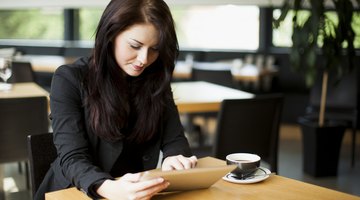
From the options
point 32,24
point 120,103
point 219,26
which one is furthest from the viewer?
point 32,24

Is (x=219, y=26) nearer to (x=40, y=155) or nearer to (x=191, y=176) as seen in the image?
(x=40, y=155)

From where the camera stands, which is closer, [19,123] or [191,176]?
[191,176]

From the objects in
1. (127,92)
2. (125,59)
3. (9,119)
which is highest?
(125,59)

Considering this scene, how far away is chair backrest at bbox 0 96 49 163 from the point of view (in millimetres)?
2930

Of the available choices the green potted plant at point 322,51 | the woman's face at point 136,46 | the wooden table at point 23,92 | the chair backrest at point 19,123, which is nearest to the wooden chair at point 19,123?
the chair backrest at point 19,123

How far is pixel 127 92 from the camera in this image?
1.88 metres

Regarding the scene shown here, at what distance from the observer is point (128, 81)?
190 cm

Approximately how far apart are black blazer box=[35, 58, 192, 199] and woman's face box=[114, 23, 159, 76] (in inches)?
7.0

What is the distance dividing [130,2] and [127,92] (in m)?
0.35

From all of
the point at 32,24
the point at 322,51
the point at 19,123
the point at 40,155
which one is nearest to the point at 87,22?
the point at 32,24

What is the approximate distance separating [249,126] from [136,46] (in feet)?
4.69

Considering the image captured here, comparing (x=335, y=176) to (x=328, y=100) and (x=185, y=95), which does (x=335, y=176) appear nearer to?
(x=328, y=100)

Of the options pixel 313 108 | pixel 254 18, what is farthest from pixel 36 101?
pixel 254 18

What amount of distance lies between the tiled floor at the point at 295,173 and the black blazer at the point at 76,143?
1362mm
